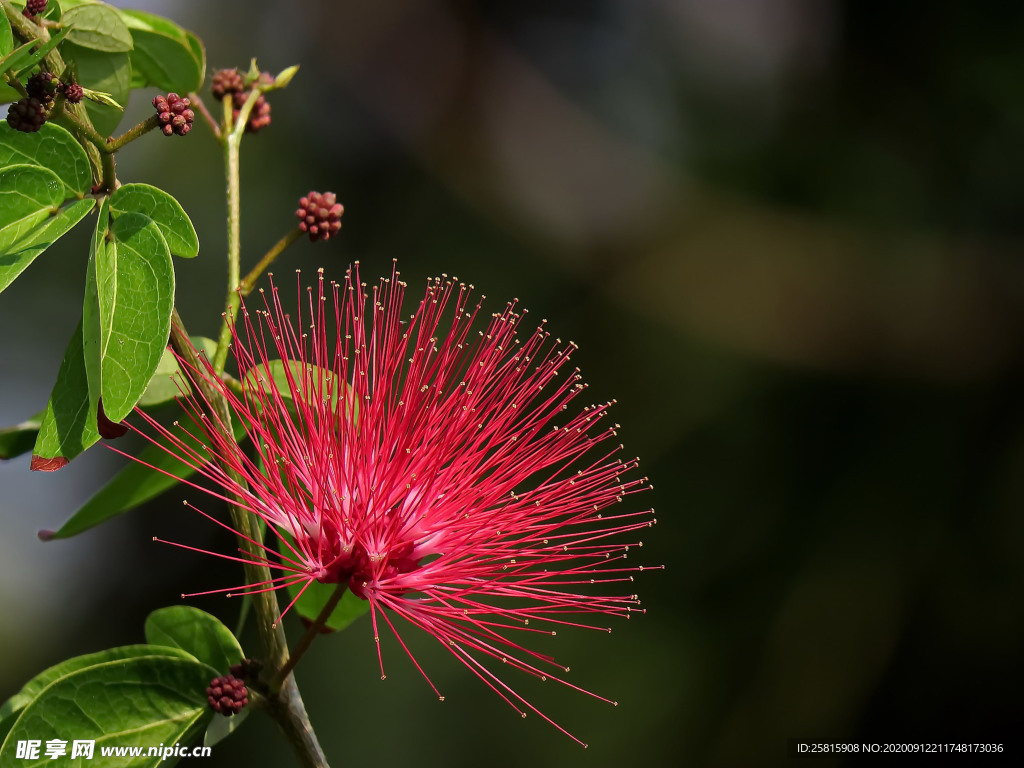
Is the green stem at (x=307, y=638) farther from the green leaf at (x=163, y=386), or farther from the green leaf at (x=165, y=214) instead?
the green leaf at (x=165, y=214)

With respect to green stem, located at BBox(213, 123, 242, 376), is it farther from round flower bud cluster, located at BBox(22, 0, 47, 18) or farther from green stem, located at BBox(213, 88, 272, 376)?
round flower bud cluster, located at BBox(22, 0, 47, 18)

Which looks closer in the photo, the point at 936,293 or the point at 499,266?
the point at 936,293

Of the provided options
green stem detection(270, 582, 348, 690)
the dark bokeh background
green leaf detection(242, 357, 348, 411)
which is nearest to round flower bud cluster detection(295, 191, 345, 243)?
green leaf detection(242, 357, 348, 411)

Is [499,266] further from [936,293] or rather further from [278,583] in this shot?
[278,583]

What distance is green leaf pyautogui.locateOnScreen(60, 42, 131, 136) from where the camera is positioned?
136cm

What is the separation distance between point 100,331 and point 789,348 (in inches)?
144

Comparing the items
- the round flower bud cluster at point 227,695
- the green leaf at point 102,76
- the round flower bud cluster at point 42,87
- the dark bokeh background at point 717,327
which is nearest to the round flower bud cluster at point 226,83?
the green leaf at point 102,76

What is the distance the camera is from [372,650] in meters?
4.13

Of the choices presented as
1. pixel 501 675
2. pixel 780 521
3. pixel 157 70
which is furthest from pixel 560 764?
pixel 157 70

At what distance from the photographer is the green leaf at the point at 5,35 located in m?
1.18

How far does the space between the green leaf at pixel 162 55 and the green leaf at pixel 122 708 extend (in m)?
0.94

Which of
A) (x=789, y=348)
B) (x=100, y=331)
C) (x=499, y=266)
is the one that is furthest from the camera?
(x=499, y=266)

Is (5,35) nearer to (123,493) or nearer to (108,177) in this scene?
(108,177)

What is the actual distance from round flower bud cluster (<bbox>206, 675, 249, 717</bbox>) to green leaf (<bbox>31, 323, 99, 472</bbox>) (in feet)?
1.23
